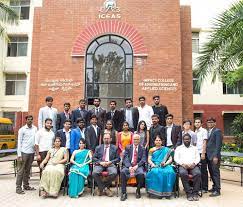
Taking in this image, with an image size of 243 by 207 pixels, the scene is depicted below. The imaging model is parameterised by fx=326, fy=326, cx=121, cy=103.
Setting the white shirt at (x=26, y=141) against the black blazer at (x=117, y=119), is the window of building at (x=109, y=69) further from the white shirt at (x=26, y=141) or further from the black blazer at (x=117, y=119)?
the white shirt at (x=26, y=141)

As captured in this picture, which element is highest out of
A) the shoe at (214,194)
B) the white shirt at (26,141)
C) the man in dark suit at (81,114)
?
the man in dark suit at (81,114)

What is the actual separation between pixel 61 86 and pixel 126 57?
9.89ft

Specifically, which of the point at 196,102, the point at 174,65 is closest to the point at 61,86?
the point at 174,65

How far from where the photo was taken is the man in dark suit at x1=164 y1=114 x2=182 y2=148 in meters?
7.87

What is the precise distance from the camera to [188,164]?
7.09 meters

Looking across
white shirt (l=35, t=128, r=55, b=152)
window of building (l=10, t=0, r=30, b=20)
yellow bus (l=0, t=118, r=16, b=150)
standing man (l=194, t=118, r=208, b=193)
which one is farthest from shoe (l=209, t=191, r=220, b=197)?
window of building (l=10, t=0, r=30, b=20)

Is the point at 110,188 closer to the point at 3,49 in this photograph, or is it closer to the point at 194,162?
the point at 194,162

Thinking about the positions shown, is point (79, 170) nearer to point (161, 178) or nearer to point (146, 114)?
point (161, 178)

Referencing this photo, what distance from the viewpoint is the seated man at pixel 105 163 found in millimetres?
7023

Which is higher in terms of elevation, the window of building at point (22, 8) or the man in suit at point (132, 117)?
the window of building at point (22, 8)

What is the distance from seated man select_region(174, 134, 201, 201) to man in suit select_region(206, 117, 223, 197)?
379mm

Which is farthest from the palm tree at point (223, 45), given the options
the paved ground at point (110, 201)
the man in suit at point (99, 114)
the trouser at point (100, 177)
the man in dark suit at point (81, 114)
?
the trouser at point (100, 177)

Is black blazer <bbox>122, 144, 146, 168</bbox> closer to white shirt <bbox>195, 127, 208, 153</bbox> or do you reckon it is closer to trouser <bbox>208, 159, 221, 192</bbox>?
white shirt <bbox>195, 127, 208, 153</bbox>

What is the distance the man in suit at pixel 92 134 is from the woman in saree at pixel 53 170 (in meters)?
0.63
